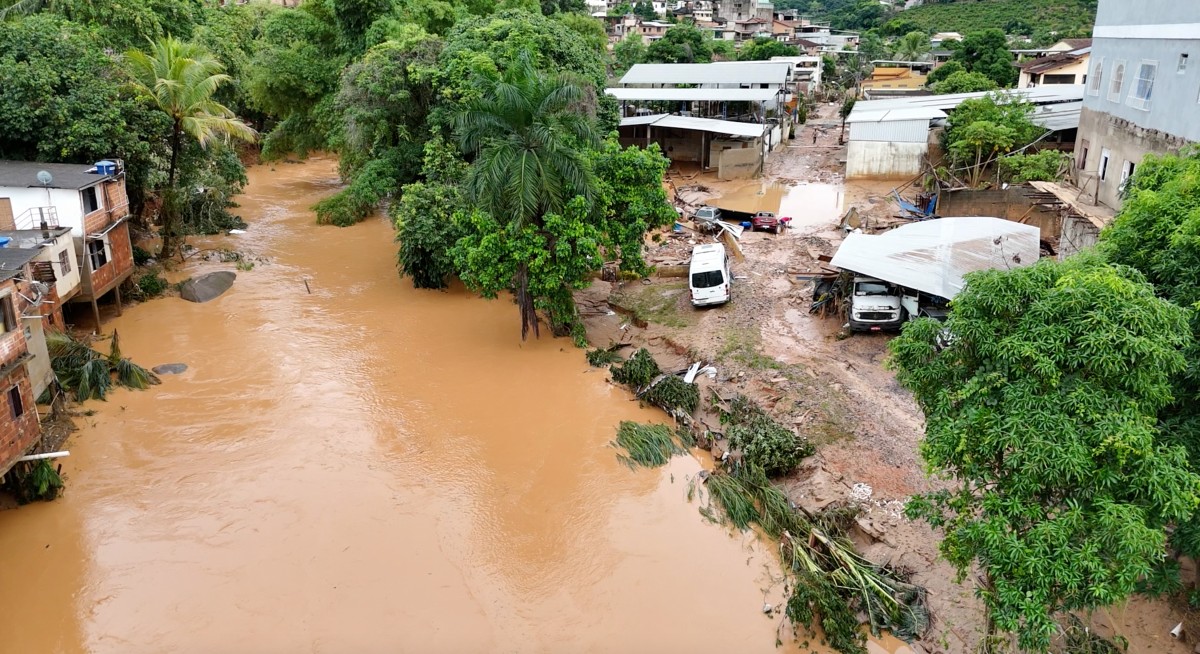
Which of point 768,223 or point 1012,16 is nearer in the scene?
point 768,223

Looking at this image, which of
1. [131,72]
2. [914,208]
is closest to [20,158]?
[131,72]

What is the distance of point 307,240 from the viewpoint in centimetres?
3019

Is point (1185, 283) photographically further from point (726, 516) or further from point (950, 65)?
point (950, 65)

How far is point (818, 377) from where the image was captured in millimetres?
17531

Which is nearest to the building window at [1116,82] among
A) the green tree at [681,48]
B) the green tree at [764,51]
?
the green tree at [681,48]

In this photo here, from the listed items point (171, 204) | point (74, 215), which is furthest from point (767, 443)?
point (171, 204)

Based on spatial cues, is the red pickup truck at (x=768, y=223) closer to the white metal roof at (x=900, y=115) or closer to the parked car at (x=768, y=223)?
the parked car at (x=768, y=223)

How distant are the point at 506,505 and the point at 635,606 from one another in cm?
344

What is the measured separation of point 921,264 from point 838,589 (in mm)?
10256

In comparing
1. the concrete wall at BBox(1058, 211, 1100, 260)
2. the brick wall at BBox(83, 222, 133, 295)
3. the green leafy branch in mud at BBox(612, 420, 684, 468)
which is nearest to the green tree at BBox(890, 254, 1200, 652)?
the green leafy branch in mud at BBox(612, 420, 684, 468)

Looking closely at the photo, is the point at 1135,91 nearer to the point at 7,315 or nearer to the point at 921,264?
the point at 921,264

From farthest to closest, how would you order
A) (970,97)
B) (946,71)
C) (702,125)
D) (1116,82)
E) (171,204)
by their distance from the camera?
(946,71) → (702,125) → (970,97) → (171,204) → (1116,82)

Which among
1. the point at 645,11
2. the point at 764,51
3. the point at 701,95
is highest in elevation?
the point at 645,11

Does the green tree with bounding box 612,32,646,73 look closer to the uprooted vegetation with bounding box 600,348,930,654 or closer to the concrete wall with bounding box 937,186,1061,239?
the concrete wall with bounding box 937,186,1061,239
